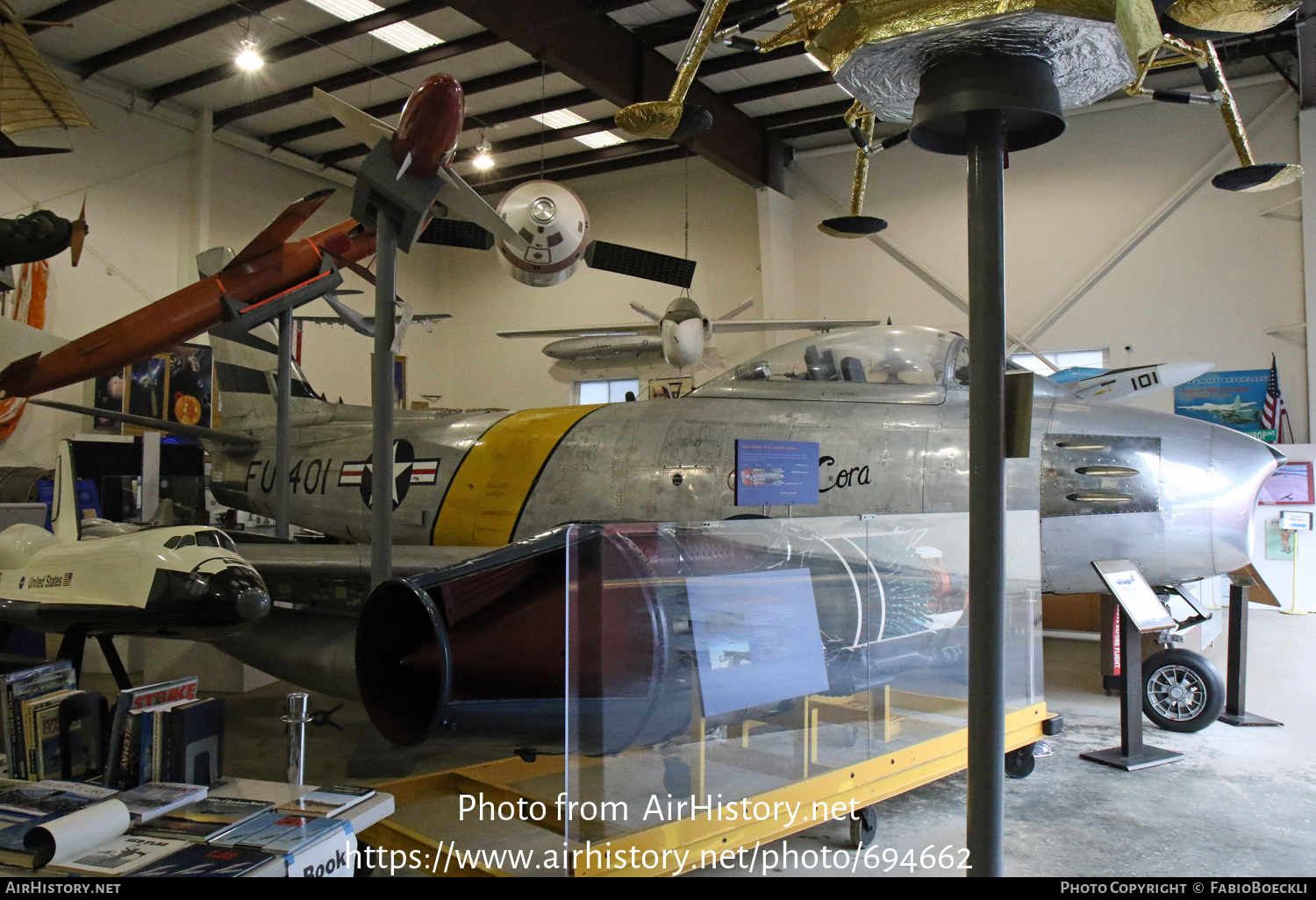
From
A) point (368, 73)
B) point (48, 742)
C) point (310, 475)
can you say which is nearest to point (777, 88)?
point (368, 73)

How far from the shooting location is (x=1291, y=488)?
1007cm

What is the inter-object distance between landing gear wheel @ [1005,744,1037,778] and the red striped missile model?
3590mm

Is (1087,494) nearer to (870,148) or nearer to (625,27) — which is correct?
(870,148)

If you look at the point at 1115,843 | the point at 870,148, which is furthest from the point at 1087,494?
the point at 870,148

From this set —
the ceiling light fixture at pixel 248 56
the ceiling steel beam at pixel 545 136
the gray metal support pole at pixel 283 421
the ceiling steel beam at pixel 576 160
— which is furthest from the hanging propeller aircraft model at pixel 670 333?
the gray metal support pole at pixel 283 421

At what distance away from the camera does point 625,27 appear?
10.6 meters

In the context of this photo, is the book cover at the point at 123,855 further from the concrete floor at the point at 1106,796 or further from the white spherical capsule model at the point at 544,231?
the white spherical capsule model at the point at 544,231

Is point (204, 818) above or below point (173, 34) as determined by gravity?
below

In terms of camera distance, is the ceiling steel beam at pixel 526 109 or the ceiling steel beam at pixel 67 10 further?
the ceiling steel beam at pixel 526 109

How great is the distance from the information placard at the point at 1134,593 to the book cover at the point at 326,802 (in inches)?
141

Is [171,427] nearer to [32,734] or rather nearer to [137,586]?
[137,586]

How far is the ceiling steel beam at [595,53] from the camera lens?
9.10 metres

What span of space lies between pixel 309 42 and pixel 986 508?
12.1 metres

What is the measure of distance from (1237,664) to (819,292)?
31.7 ft
